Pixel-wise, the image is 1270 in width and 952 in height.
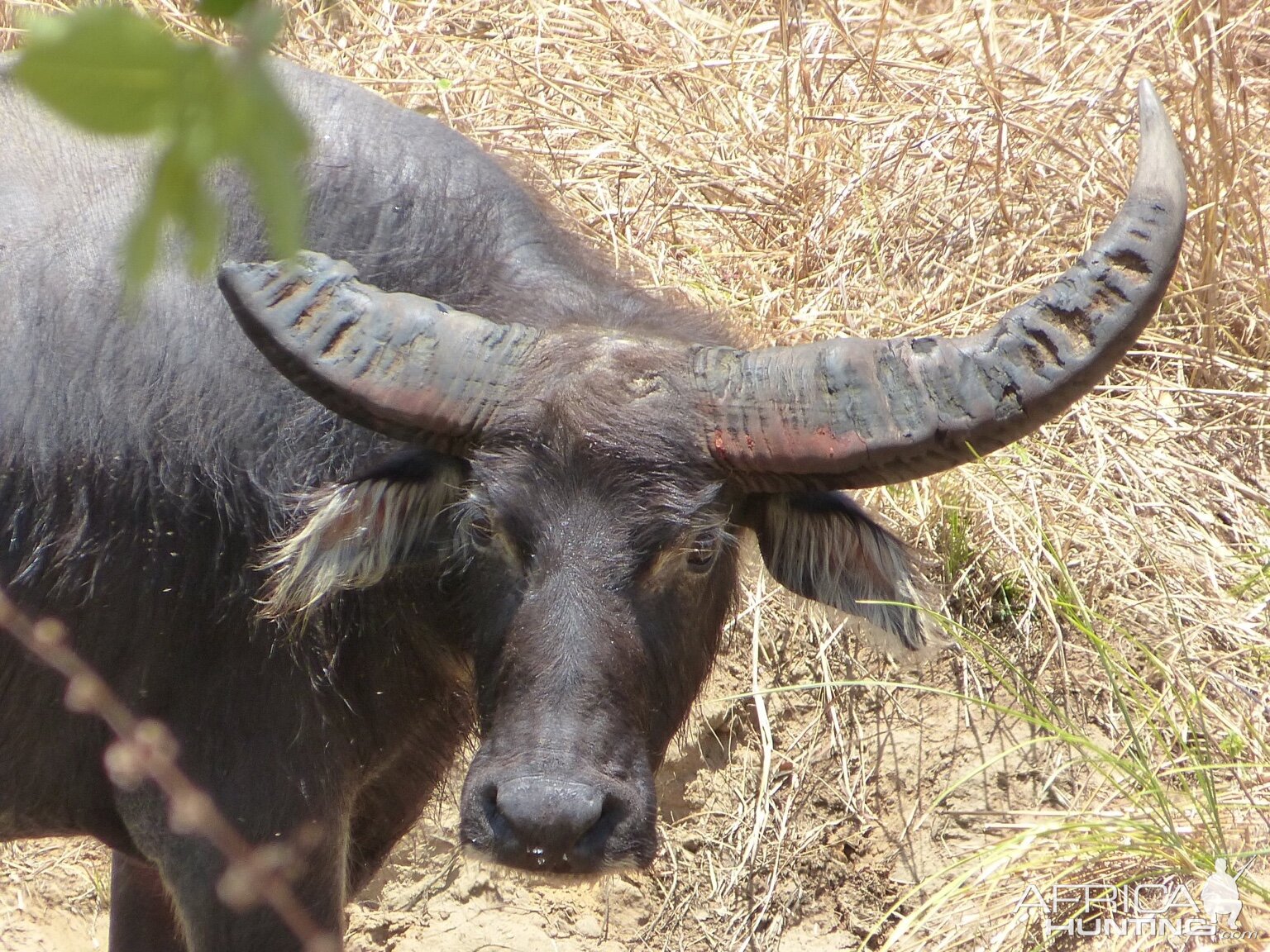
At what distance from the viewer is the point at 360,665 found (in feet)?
11.9

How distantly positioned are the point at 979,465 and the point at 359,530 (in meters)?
2.82

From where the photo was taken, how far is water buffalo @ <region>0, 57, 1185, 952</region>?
3049 millimetres

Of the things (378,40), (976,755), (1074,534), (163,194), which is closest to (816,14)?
(378,40)

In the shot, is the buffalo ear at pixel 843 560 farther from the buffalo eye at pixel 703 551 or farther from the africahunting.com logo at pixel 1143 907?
the africahunting.com logo at pixel 1143 907

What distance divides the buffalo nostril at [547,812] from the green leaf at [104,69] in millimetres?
2158

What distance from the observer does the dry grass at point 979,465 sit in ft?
14.8

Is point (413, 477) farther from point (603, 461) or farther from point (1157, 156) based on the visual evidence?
point (1157, 156)

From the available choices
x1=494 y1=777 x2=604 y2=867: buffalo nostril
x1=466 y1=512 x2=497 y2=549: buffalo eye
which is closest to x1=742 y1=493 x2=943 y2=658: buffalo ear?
x1=466 y1=512 x2=497 y2=549: buffalo eye

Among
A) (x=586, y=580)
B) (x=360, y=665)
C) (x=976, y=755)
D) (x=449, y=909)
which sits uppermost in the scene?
(x=586, y=580)

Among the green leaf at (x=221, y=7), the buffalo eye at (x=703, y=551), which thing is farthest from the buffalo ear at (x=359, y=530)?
the green leaf at (x=221, y=7)

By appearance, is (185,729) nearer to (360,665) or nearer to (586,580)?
(360,665)

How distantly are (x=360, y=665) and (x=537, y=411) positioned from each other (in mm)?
931

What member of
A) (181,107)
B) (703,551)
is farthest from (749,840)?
(181,107)

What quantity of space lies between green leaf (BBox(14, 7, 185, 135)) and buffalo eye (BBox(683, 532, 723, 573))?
2.37 metres
